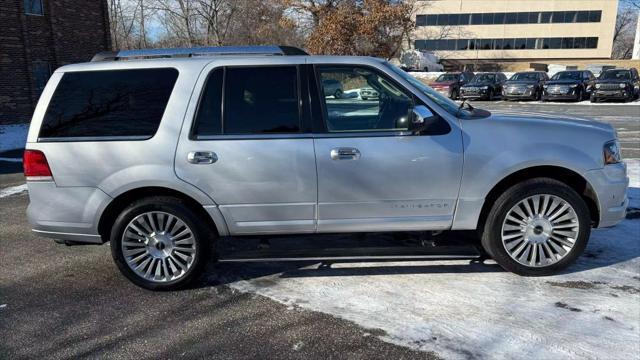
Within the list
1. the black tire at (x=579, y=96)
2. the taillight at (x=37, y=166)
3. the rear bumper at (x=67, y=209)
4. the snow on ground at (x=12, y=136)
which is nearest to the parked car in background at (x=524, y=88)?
the black tire at (x=579, y=96)

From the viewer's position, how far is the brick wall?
18500mm

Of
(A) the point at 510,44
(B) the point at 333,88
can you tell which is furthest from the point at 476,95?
(A) the point at 510,44

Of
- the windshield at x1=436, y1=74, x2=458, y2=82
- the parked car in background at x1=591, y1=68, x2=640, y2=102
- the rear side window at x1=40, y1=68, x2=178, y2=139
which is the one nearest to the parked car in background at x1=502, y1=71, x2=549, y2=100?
the parked car in background at x1=591, y1=68, x2=640, y2=102

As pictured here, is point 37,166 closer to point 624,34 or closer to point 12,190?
point 12,190

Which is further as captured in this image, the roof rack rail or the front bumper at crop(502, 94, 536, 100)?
the front bumper at crop(502, 94, 536, 100)

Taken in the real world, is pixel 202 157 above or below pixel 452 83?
above

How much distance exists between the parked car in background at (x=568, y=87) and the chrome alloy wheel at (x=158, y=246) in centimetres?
2507

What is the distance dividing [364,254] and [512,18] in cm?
7156

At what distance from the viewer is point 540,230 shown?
4.20m

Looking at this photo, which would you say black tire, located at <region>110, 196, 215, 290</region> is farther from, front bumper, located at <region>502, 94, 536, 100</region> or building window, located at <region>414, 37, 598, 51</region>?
building window, located at <region>414, 37, 598, 51</region>

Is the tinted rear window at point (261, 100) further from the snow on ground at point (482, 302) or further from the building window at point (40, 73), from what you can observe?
the building window at point (40, 73)

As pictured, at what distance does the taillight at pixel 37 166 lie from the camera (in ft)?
13.1

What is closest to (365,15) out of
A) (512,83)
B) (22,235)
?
(512,83)

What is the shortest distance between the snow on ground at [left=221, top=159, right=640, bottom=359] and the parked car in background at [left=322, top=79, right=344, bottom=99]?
1603mm
